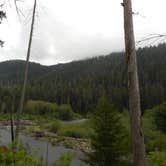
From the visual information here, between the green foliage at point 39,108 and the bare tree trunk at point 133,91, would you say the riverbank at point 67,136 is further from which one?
the bare tree trunk at point 133,91

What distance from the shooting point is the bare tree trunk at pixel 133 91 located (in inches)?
187

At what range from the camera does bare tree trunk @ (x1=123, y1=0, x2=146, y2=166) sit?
475cm

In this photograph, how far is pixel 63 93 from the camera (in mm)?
114562

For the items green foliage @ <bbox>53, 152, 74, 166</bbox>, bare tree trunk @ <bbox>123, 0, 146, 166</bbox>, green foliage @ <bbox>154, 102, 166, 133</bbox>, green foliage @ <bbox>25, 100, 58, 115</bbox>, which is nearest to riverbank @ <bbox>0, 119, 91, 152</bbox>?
green foliage @ <bbox>154, 102, 166, 133</bbox>

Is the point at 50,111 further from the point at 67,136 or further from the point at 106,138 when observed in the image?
the point at 106,138

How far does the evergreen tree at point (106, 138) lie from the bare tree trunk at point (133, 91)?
16365 mm

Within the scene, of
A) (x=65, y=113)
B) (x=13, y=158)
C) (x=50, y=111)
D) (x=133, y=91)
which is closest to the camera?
(x=13, y=158)

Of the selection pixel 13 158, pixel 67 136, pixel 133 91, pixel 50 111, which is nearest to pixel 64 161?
pixel 13 158

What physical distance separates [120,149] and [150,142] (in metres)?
9.74

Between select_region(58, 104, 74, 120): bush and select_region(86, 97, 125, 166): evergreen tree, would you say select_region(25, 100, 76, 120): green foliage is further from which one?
select_region(86, 97, 125, 166): evergreen tree

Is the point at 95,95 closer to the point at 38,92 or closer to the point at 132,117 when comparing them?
the point at 38,92

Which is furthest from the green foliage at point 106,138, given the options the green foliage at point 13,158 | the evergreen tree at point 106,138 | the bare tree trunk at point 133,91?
the green foliage at point 13,158

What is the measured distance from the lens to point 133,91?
4859 millimetres

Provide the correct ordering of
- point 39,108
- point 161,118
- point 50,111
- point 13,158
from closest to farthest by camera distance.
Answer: point 13,158
point 161,118
point 50,111
point 39,108
